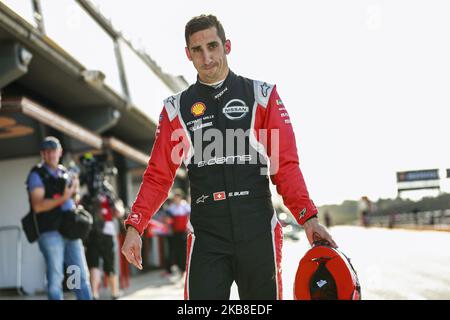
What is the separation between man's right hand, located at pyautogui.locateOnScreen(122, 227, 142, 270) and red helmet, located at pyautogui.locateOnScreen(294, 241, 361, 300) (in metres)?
0.72

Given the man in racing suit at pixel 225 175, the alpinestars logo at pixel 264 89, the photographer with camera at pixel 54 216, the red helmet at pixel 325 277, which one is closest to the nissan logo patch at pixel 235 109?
the man in racing suit at pixel 225 175

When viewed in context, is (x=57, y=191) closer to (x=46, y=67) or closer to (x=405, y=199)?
(x=46, y=67)

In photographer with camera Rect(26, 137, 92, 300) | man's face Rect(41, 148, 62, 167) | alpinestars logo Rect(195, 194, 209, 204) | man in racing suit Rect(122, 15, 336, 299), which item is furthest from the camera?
man's face Rect(41, 148, 62, 167)

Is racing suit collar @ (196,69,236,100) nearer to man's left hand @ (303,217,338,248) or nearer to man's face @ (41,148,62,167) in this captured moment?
man's left hand @ (303,217,338,248)

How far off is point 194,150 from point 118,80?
9.82 meters

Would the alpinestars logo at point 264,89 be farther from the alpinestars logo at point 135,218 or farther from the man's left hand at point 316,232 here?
the alpinestars logo at point 135,218

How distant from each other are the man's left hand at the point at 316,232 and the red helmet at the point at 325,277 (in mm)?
28

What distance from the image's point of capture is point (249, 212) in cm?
282

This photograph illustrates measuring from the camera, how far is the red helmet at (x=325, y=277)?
8.05 ft

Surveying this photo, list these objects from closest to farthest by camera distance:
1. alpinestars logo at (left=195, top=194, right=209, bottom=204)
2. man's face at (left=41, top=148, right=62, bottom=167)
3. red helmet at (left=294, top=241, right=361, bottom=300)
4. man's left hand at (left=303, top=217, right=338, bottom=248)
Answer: red helmet at (left=294, top=241, right=361, bottom=300) → man's left hand at (left=303, top=217, right=338, bottom=248) → alpinestars logo at (left=195, top=194, right=209, bottom=204) → man's face at (left=41, top=148, right=62, bottom=167)

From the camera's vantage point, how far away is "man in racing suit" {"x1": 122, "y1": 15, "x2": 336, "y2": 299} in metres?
2.78

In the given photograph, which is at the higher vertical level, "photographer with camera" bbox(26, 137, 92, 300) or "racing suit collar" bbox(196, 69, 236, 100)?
"racing suit collar" bbox(196, 69, 236, 100)

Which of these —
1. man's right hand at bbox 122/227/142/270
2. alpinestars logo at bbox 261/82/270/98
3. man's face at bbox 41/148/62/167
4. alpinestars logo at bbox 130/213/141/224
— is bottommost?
man's right hand at bbox 122/227/142/270

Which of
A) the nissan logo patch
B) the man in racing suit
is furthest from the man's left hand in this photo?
the nissan logo patch
